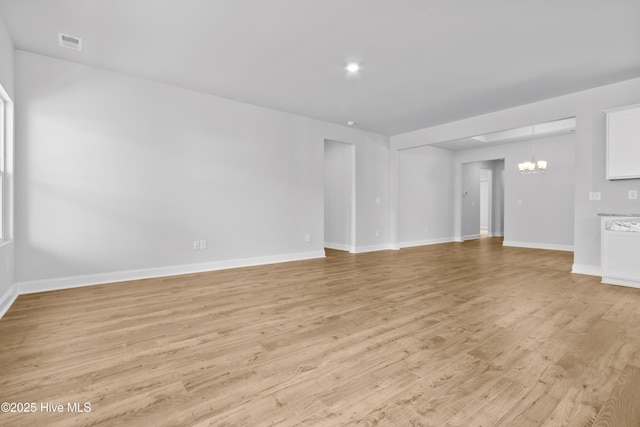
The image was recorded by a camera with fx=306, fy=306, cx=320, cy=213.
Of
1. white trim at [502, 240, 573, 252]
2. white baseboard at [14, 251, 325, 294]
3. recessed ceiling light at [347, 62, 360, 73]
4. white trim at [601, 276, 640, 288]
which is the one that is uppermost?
recessed ceiling light at [347, 62, 360, 73]

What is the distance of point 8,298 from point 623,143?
24.3 ft

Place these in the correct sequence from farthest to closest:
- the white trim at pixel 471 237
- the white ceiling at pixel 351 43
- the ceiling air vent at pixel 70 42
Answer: the white trim at pixel 471 237
the ceiling air vent at pixel 70 42
the white ceiling at pixel 351 43

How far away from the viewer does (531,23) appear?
284 cm

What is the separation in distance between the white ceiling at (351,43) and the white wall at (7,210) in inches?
6.7

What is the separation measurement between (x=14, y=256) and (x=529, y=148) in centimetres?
1008

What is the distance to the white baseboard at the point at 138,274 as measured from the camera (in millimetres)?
3533

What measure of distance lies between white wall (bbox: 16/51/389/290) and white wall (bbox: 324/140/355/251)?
1217mm

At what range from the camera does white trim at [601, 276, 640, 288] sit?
3805 mm

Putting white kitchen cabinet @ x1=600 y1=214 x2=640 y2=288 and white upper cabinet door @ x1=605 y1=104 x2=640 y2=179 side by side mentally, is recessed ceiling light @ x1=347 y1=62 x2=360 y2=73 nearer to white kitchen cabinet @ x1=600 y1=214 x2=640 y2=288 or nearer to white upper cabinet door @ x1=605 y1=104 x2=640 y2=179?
white upper cabinet door @ x1=605 y1=104 x2=640 y2=179

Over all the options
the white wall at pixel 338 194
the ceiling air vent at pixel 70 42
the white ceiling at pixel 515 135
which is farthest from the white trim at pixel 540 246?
the ceiling air vent at pixel 70 42

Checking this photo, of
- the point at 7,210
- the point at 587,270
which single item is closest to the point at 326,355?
the point at 7,210

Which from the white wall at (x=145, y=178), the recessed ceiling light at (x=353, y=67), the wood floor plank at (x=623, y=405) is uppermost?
the recessed ceiling light at (x=353, y=67)

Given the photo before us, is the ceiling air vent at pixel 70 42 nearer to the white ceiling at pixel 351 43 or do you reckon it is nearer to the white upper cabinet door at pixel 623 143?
the white ceiling at pixel 351 43

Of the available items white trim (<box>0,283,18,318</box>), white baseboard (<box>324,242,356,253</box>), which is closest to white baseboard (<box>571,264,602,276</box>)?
white baseboard (<box>324,242,356,253</box>)
